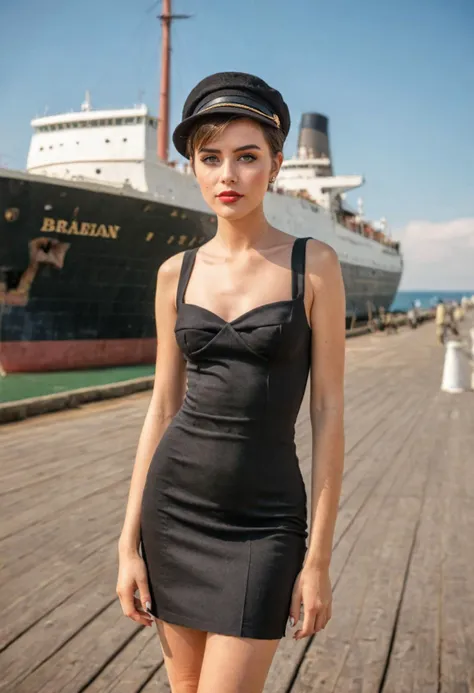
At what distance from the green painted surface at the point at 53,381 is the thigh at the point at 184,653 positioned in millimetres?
14629

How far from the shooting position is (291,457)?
1581mm

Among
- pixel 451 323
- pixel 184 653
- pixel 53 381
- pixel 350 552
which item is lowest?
pixel 53 381

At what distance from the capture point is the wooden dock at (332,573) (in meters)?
2.59

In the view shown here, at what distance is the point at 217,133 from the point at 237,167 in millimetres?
92

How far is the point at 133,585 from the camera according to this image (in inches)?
63.9

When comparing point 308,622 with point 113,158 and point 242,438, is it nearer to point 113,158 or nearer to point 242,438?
point 242,438

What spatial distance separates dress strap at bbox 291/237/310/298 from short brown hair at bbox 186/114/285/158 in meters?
0.25

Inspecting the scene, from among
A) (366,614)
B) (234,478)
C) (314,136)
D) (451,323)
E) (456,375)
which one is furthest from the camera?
(314,136)

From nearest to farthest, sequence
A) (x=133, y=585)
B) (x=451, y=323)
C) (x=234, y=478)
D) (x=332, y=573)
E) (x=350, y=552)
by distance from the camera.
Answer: (x=234, y=478) → (x=133, y=585) → (x=332, y=573) → (x=350, y=552) → (x=451, y=323)

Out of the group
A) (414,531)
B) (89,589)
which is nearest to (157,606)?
(89,589)

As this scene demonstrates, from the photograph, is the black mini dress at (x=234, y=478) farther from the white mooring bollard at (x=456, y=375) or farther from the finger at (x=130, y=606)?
the white mooring bollard at (x=456, y=375)

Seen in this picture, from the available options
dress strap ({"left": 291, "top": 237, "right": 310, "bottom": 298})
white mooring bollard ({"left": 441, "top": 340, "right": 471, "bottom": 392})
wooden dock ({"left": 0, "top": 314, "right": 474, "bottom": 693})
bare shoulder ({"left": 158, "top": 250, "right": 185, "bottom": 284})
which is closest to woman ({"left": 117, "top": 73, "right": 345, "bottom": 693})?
dress strap ({"left": 291, "top": 237, "right": 310, "bottom": 298})

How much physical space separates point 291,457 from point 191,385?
0.98ft

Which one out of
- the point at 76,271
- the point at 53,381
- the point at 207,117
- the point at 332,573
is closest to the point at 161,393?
the point at 207,117
